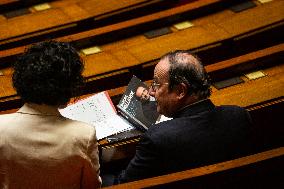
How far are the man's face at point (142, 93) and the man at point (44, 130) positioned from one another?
1.21 ft

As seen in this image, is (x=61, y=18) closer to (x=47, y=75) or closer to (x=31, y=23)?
(x=31, y=23)

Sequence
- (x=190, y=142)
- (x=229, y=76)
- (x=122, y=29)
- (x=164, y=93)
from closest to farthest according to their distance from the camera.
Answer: (x=190, y=142), (x=164, y=93), (x=229, y=76), (x=122, y=29)

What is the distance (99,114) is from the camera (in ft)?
5.29

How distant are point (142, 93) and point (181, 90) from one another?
0.75 feet

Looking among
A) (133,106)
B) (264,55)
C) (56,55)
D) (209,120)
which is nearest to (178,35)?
(264,55)

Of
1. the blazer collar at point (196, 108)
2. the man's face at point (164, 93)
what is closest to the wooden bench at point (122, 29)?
the man's face at point (164, 93)

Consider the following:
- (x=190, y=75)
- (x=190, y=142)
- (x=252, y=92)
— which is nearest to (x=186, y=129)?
(x=190, y=142)

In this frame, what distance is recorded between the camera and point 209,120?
138 cm

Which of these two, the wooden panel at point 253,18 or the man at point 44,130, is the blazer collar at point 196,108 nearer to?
the man at point 44,130

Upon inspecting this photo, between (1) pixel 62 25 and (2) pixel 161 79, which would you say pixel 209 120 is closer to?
(2) pixel 161 79

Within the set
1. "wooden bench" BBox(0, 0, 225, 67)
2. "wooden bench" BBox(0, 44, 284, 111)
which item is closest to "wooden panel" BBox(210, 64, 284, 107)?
"wooden bench" BBox(0, 44, 284, 111)

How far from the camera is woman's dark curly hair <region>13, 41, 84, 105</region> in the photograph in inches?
48.7

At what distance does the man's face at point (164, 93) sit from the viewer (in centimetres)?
145

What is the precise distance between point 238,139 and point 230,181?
0.16 meters
